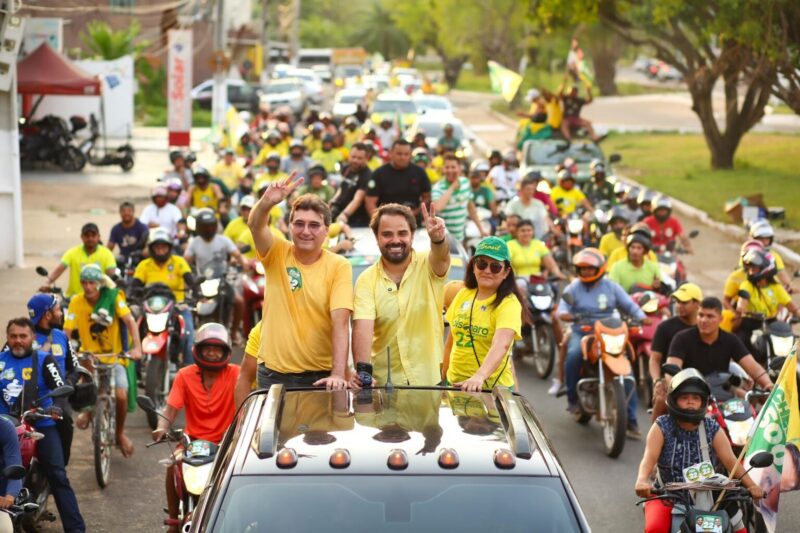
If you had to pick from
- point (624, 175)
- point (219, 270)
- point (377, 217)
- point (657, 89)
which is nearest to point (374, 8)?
point (657, 89)

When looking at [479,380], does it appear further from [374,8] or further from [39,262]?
[374,8]

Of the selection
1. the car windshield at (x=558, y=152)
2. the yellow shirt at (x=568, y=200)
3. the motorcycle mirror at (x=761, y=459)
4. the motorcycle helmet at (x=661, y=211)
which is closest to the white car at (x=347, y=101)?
the car windshield at (x=558, y=152)

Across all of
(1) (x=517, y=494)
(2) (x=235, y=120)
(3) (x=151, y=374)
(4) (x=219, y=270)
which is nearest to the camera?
(1) (x=517, y=494)

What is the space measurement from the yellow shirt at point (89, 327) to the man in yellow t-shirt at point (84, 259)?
1.99 m

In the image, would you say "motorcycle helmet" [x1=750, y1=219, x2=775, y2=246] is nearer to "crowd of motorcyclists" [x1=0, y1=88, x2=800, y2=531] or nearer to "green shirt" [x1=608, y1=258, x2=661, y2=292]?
"crowd of motorcyclists" [x1=0, y1=88, x2=800, y2=531]

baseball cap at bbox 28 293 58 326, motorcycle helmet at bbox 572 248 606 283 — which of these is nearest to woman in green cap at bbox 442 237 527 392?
baseball cap at bbox 28 293 58 326

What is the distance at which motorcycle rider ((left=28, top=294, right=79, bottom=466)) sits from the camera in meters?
9.05

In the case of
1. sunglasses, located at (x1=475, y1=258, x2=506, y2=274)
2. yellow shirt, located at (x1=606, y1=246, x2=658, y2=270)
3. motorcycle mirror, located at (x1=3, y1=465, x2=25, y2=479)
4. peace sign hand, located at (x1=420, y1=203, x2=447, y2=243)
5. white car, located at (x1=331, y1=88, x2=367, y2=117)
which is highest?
peace sign hand, located at (x1=420, y1=203, x2=447, y2=243)

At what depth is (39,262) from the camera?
21672mm

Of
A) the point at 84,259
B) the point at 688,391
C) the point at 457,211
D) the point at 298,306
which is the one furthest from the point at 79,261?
the point at 688,391

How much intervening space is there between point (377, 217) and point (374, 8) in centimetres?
10288

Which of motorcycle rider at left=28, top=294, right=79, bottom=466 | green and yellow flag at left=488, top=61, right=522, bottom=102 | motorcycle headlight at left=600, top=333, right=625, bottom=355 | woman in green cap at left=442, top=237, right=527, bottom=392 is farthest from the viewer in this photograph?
green and yellow flag at left=488, top=61, right=522, bottom=102

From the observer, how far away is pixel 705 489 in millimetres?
7141

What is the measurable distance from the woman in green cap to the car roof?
1.69 metres
